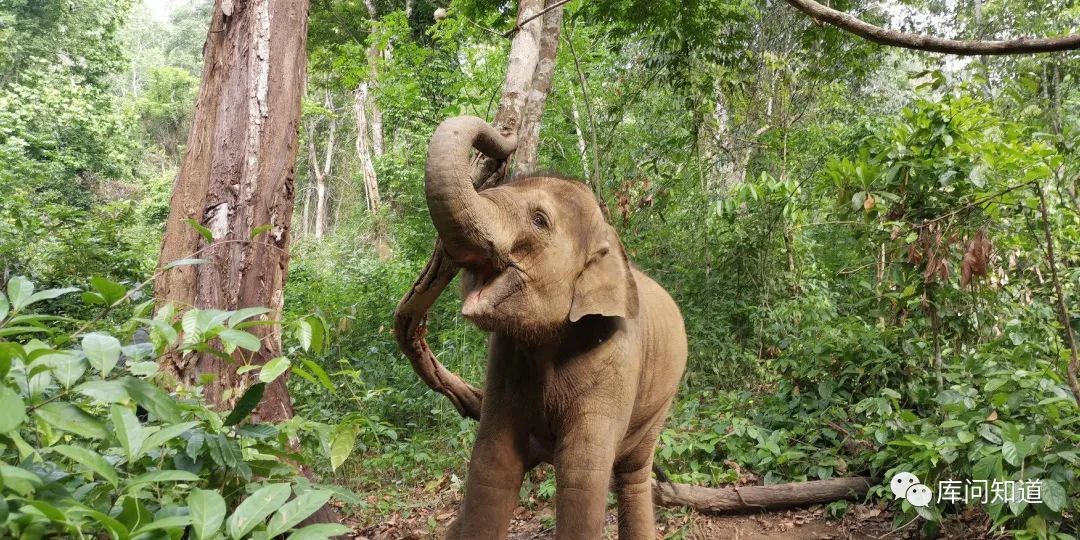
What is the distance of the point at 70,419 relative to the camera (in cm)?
170

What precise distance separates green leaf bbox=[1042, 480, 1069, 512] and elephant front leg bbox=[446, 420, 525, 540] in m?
2.71

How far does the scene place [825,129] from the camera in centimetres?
1277

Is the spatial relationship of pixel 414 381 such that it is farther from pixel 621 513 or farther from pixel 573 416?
pixel 573 416

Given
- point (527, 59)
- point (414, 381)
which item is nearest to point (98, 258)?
point (414, 381)

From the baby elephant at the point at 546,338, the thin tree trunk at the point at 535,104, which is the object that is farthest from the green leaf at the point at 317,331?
the thin tree trunk at the point at 535,104

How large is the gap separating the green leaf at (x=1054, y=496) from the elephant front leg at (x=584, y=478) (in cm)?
238

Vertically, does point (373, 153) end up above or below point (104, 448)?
above

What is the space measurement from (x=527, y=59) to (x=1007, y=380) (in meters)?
3.28

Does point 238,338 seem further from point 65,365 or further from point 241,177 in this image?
point 241,177

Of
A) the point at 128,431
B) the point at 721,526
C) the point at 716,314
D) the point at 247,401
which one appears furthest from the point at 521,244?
the point at 716,314

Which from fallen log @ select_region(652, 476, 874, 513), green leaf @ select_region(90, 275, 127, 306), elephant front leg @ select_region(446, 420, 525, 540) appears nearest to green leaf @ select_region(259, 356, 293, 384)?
green leaf @ select_region(90, 275, 127, 306)

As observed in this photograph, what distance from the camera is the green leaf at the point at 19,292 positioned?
1.82m

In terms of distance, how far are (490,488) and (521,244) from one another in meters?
1.12

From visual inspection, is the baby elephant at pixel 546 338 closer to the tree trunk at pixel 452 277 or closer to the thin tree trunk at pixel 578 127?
the tree trunk at pixel 452 277
